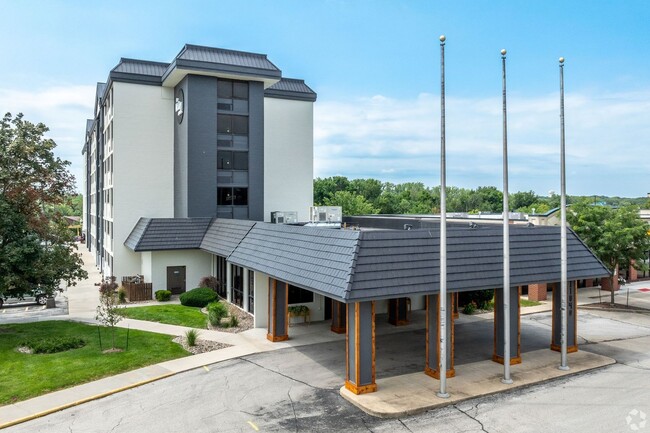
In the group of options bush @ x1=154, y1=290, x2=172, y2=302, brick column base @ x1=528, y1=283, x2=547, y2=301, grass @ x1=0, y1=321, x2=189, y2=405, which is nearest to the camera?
grass @ x1=0, y1=321, x2=189, y2=405

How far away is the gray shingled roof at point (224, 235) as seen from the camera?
86.1ft

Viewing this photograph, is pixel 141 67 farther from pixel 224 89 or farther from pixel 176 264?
pixel 176 264

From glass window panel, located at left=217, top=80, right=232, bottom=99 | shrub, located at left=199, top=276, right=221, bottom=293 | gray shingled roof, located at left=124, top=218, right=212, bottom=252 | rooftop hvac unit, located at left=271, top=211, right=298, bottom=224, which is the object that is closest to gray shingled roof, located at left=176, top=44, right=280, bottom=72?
glass window panel, located at left=217, top=80, right=232, bottom=99

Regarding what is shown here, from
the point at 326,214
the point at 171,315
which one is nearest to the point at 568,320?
the point at 326,214

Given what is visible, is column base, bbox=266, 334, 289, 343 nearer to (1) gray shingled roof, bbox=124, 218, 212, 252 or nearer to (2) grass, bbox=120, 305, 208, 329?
(2) grass, bbox=120, 305, 208, 329

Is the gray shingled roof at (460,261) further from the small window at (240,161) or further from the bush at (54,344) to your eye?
the small window at (240,161)

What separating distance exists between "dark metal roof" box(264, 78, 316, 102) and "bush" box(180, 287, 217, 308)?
56.6 feet

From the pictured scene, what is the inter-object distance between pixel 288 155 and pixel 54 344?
23452mm

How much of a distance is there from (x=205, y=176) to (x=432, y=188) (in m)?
123

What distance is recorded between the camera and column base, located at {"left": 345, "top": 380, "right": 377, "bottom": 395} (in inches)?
570

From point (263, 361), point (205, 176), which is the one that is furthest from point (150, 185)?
point (263, 361)

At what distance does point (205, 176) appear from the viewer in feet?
109

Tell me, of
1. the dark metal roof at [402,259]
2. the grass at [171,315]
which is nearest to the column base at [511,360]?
the dark metal roof at [402,259]

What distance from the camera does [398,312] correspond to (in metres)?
24.2
